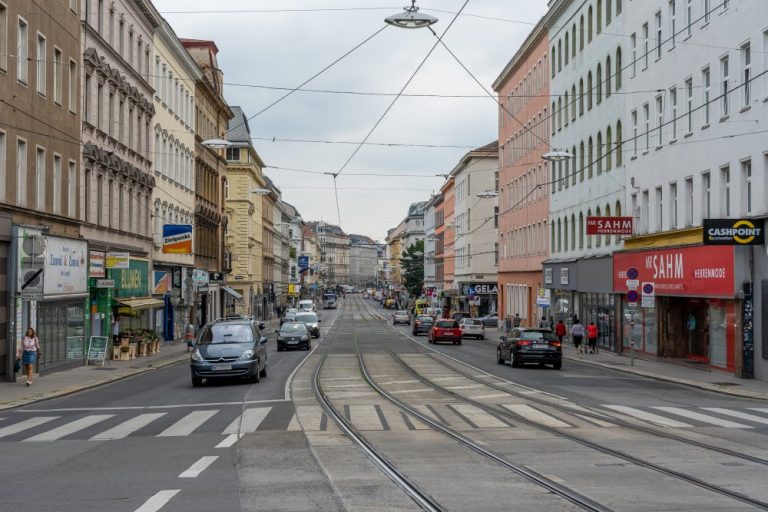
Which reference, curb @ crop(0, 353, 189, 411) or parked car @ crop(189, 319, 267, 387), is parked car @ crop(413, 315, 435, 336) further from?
parked car @ crop(189, 319, 267, 387)

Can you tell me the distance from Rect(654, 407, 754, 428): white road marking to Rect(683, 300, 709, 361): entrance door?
15674mm

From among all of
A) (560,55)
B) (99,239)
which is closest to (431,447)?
(99,239)

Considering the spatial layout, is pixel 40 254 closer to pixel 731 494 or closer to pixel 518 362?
pixel 518 362

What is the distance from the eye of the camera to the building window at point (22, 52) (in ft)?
96.9

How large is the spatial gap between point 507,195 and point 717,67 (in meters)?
46.2

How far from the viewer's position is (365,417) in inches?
715

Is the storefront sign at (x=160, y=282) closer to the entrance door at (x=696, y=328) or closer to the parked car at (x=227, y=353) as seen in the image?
the parked car at (x=227, y=353)

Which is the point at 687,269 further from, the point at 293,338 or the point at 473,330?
the point at 473,330

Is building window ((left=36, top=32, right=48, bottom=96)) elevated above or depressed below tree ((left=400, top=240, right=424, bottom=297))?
above

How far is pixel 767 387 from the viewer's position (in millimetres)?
26984

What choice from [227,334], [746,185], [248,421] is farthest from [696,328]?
[248,421]

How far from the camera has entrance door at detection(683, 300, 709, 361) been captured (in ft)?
118

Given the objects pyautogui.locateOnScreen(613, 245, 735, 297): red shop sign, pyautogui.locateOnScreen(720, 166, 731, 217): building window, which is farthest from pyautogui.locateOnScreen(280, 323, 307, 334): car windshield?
pyautogui.locateOnScreen(720, 166, 731, 217): building window

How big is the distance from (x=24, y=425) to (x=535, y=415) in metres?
9.13
